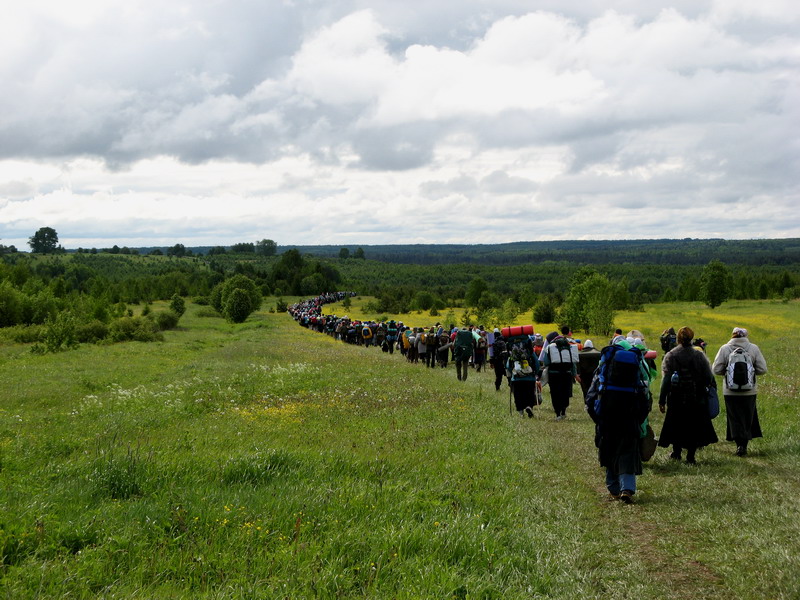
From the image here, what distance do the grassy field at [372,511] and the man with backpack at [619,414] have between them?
38 cm

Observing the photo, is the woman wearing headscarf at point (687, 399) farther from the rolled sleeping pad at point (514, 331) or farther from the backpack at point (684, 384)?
the rolled sleeping pad at point (514, 331)

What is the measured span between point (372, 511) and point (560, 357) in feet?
27.3

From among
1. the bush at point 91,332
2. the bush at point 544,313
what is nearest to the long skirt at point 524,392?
the bush at point 91,332

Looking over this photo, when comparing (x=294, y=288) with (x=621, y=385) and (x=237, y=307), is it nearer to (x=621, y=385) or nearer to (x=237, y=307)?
(x=237, y=307)

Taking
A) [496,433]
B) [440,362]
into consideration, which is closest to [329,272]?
[440,362]

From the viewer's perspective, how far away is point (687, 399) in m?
9.22

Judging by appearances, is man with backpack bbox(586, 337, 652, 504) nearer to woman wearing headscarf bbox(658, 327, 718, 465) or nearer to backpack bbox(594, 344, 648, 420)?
backpack bbox(594, 344, 648, 420)

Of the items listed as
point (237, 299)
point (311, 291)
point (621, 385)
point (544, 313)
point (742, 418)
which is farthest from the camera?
point (311, 291)

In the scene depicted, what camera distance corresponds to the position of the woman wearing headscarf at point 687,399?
9109 mm

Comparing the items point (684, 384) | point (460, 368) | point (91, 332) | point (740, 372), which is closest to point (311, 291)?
point (91, 332)

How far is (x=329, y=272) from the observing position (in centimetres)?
16525

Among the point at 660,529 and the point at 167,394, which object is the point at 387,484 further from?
the point at 167,394

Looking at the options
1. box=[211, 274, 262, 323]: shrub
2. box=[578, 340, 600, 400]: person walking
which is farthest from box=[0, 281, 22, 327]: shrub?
box=[578, 340, 600, 400]: person walking

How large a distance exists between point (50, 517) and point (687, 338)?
834 cm
